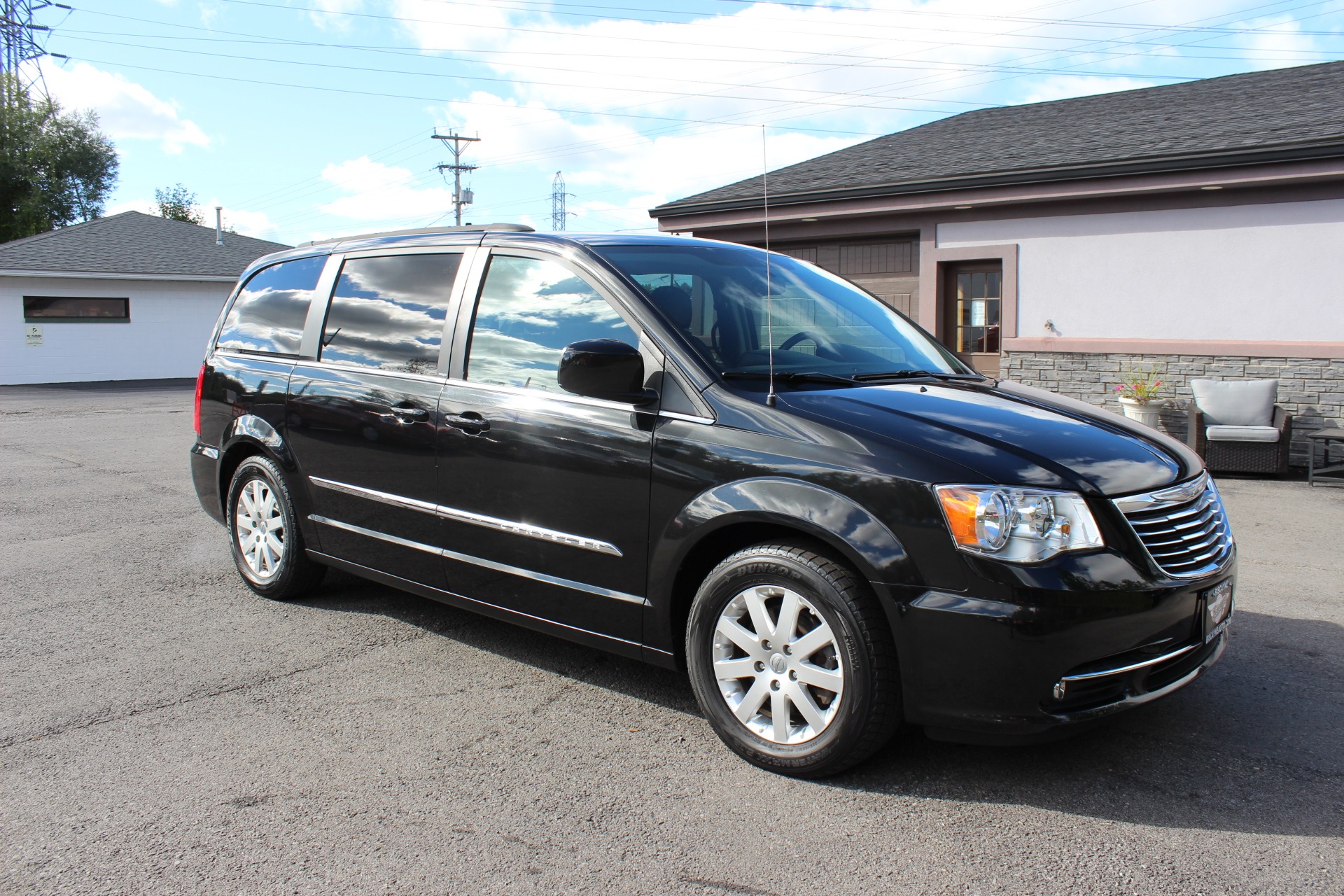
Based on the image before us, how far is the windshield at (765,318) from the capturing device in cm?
377

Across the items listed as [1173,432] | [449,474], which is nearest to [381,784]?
[449,474]

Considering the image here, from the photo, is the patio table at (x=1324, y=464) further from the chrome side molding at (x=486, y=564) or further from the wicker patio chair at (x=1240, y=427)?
the chrome side molding at (x=486, y=564)

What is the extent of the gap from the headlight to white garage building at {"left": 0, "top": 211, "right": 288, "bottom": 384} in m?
30.6

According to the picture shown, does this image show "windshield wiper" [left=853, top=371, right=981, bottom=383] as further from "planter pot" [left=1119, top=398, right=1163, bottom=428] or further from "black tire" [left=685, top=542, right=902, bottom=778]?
"planter pot" [left=1119, top=398, right=1163, bottom=428]

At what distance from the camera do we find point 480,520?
4.06 metres

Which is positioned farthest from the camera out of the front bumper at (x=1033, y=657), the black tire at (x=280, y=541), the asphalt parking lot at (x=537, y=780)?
the black tire at (x=280, y=541)

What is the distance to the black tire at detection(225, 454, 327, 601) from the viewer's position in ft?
16.8

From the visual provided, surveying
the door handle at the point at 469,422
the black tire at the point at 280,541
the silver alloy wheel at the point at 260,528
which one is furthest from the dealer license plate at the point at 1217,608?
the silver alloy wheel at the point at 260,528

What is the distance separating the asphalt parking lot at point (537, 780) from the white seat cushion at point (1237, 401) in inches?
223

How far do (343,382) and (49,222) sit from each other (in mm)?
53608

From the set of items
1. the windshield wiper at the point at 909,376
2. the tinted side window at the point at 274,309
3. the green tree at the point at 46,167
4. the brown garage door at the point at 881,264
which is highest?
the green tree at the point at 46,167

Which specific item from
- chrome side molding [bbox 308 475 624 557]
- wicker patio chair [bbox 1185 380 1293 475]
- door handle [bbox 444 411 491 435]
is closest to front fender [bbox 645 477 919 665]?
chrome side molding [bbox 308 475 624 557]

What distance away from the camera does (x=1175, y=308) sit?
1131 cm

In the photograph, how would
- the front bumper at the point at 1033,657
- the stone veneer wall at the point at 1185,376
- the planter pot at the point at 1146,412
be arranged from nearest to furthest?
1. the front bumper at the point at 1033,657
2. the stone veneer wall at the point at 1185,376
3. the planter pot at the point at 1146,412
